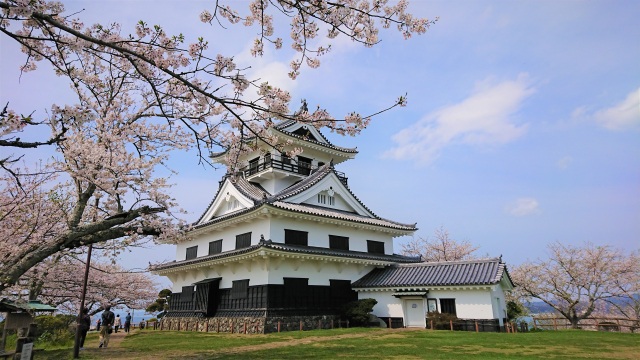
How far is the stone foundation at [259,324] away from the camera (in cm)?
1866

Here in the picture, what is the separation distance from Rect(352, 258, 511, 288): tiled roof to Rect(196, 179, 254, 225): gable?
8975 mm

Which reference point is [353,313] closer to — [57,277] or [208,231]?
[208,231]

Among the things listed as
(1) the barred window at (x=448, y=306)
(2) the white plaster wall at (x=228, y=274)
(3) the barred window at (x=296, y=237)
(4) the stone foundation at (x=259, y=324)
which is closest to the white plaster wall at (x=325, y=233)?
(3) the barred window at (x=296, y=237)

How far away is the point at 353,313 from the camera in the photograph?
69.1 ft

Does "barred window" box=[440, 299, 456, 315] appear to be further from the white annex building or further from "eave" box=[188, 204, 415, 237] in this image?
"eave" box=[188, 204, 415, 237]

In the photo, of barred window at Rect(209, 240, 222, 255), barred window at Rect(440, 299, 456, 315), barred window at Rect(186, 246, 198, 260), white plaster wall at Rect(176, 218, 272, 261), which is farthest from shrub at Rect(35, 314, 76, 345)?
barred window at Rect(440, 299, 456, 315)

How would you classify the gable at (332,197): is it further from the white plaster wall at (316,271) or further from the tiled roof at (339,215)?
the white plaster wall at (316,271)

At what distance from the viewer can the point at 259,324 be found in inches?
734

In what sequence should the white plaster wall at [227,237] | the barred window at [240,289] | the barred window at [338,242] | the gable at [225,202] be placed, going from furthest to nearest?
the gable at [225,202] → the barred window at [338,242] → the white plaster wall at [227,237] → the barred window at [240,289]

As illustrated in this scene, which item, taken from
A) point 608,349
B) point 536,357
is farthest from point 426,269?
point 536,357

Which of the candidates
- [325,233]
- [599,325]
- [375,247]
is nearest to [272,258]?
[325,233]

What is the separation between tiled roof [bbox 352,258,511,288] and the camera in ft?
62.7

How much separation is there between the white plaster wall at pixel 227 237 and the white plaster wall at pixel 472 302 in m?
10.5

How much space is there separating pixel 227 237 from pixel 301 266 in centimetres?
561
